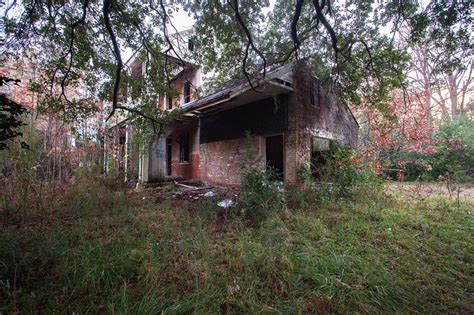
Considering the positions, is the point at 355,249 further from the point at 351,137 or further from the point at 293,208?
the point at 351,137

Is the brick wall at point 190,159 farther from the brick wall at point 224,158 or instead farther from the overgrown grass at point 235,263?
the overgrown grass at point 235,263

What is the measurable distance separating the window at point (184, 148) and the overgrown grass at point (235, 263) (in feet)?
26.0

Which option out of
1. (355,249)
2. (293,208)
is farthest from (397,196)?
(355,249)

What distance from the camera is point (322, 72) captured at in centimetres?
651

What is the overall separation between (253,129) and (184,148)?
5.13 m

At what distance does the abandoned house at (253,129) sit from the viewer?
774cm

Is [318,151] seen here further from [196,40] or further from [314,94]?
[196,40]

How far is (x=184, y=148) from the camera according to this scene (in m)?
12.4

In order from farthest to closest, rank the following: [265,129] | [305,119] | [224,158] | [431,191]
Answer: [224,158]
[265,129]
[305,119]
[431,191]

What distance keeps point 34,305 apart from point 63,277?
0.39m

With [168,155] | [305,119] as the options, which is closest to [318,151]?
[305,119]

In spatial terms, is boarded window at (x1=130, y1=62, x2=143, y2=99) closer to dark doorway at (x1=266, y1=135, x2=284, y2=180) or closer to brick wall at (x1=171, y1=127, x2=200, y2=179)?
brick wall at (x1=171, y1=127, x2=200, y2=179)

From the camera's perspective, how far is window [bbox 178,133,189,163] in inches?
482

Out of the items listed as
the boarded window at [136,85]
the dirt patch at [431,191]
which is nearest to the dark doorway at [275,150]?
the dirt patch at [431,191]
